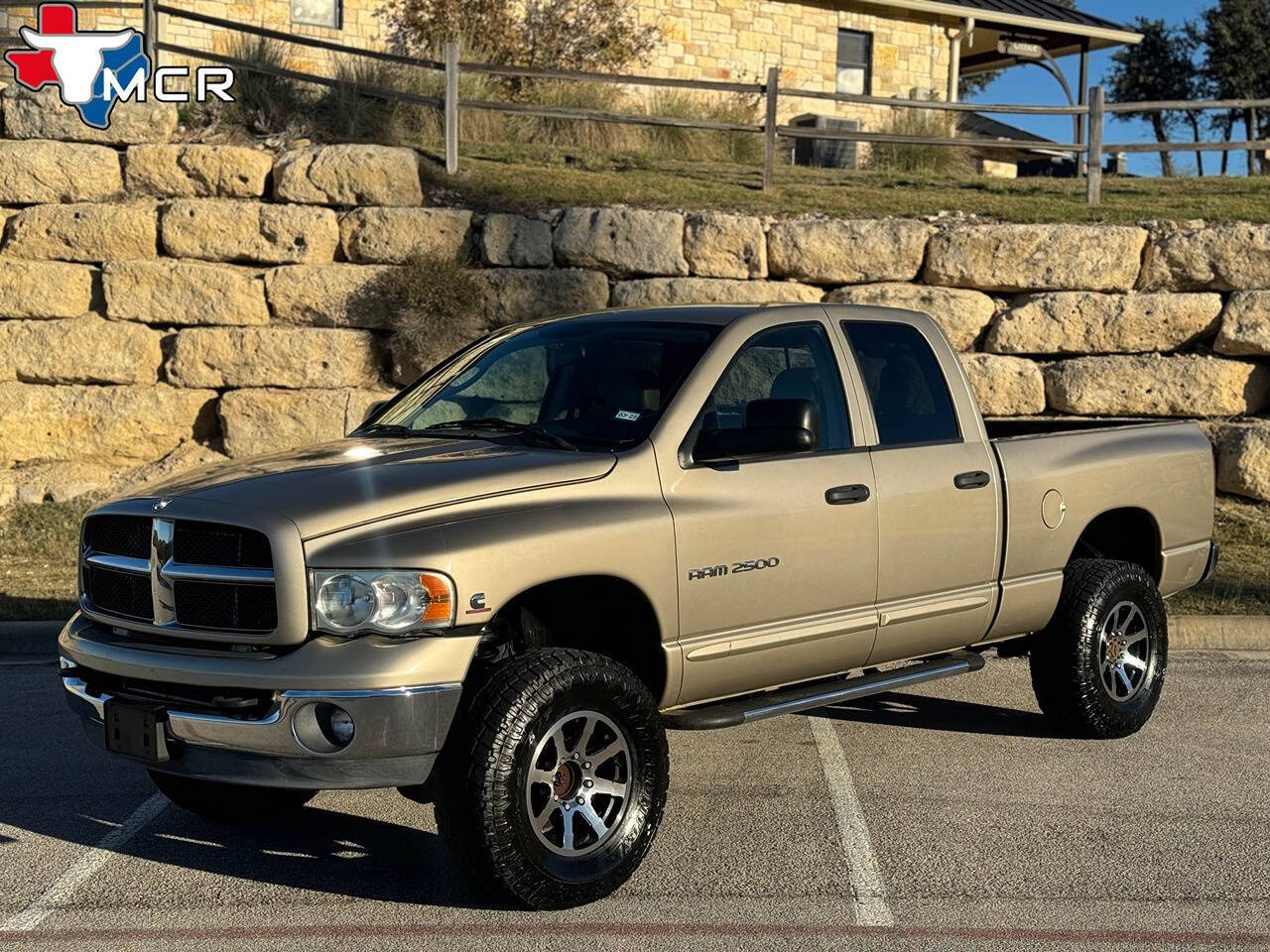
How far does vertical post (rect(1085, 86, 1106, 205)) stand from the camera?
15594 mm

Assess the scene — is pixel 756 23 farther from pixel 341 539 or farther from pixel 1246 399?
pixel 341 539

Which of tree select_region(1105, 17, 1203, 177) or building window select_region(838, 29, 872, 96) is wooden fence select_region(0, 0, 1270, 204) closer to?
building window select_region(838, 29, 872, 96)

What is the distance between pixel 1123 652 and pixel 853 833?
210 centimetres

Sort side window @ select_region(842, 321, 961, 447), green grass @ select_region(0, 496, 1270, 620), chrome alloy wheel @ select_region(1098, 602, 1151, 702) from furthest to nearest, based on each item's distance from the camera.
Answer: green grass @ select_region(0, 496, 1270, 620), chrome alloy wheel @ select_region(1098, 602, 1151, 702), side window @ select_region(842, 321, 961, 447)

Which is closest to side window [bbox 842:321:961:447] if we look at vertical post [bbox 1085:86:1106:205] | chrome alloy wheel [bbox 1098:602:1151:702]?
chrome alloy wheel [bbox 1098:602:1151:702]

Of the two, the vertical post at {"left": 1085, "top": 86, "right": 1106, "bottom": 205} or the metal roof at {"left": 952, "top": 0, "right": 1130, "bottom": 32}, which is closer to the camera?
the vertical post at {"left": 1085, "top": 86, "right": 1106, "bottom": 205}

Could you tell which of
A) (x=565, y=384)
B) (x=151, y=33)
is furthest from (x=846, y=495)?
(x=151, y=33)

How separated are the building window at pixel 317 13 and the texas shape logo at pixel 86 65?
5719mm

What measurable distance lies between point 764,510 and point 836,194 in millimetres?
10610

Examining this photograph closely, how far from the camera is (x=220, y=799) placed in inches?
230

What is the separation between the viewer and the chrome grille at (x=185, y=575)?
15.5 feet

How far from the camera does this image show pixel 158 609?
496cm

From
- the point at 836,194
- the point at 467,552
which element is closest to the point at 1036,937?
the point at 467,552

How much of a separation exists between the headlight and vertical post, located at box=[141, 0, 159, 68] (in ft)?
41.5
